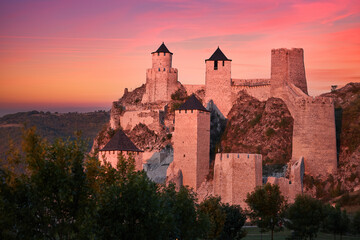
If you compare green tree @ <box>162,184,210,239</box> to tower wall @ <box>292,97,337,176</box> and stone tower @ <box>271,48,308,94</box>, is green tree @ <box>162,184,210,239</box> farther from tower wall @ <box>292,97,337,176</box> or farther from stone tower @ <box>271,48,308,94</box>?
stone tower @ <box>271,48,308,94</box>

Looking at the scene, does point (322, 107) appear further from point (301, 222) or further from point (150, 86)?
point (150, 86)

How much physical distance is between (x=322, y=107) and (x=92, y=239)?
3448 centimetres

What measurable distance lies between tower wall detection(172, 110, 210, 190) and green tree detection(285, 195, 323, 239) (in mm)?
14499

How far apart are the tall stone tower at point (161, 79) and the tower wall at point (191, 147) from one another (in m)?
12.6

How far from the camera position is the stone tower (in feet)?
179

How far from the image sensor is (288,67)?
5459 cm

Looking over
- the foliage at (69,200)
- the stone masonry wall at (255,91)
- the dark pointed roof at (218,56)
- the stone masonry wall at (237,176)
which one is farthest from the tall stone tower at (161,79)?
the foliage at (69,200)

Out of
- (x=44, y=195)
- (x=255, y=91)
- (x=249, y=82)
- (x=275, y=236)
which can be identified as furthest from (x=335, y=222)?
(x=249, y=82)

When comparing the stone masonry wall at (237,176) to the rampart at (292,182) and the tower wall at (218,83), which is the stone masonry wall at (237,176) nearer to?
the rampart at (292,182)

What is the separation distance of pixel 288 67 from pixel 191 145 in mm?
12104

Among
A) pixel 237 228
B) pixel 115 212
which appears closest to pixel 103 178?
pixel 115 212

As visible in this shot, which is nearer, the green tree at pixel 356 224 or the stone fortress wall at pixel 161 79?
the green tree at pixel 356 224


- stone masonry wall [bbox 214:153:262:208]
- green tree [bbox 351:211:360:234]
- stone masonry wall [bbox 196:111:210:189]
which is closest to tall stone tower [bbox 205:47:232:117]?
stone masonry wall [bbox 196:111:210:189]

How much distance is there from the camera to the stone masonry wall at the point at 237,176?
43.9 metres
